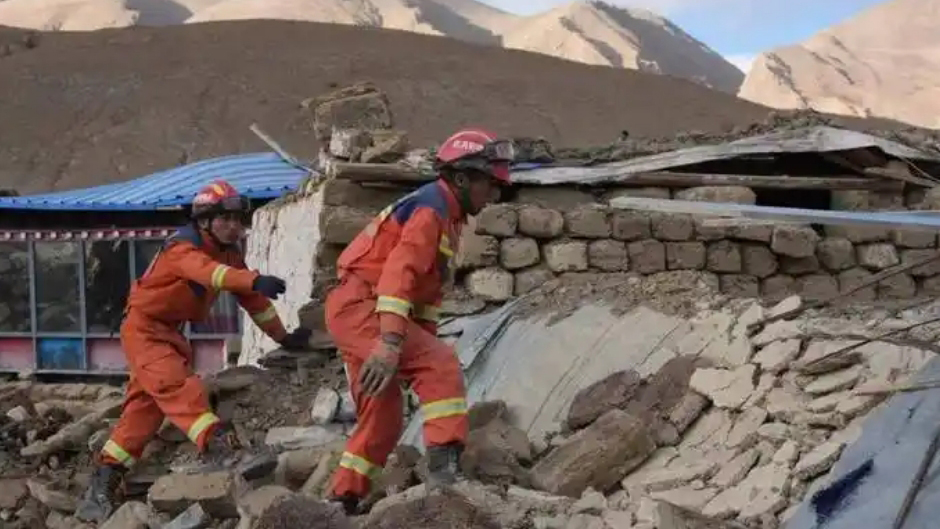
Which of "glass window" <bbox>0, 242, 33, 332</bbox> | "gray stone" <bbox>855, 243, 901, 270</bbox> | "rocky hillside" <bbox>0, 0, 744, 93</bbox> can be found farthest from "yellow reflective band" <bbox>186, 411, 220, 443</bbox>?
"rocky hillside" <bbox>0, 0, 744, 93</bbox>

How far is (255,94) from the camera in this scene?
35.6 metres

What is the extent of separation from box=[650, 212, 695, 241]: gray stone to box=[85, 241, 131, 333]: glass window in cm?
939

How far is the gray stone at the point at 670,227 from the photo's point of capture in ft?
22.5

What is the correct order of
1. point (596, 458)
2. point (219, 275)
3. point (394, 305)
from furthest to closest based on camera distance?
point (219, 275), point (596, 458), point (394, 305)

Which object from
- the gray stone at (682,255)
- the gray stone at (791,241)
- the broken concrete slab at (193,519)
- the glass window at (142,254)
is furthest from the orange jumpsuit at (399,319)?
the glass window at (142,254)

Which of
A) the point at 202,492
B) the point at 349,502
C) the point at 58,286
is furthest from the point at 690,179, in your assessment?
the point at 58,286

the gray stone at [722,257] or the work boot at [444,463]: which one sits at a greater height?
the gray stone at [722,257]

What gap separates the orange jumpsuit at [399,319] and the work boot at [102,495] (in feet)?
5.80

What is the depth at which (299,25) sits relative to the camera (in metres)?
43.3

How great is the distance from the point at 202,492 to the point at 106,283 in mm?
10361

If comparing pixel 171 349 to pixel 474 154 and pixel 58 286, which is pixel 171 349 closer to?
pixel 474 154

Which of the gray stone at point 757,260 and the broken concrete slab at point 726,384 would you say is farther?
the gray stone at point 757,260

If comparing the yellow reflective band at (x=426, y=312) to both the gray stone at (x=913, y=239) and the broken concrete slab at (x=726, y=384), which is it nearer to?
the broken concrete slab at (x=726, y=384)

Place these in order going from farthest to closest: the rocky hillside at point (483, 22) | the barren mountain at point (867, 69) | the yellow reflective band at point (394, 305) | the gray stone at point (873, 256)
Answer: the rocky hillside at point (483, 22)
the barren mountain at point (867, 69)
the gray stone at point (873, 256)
the yellow reflective band at point (394, 305)
